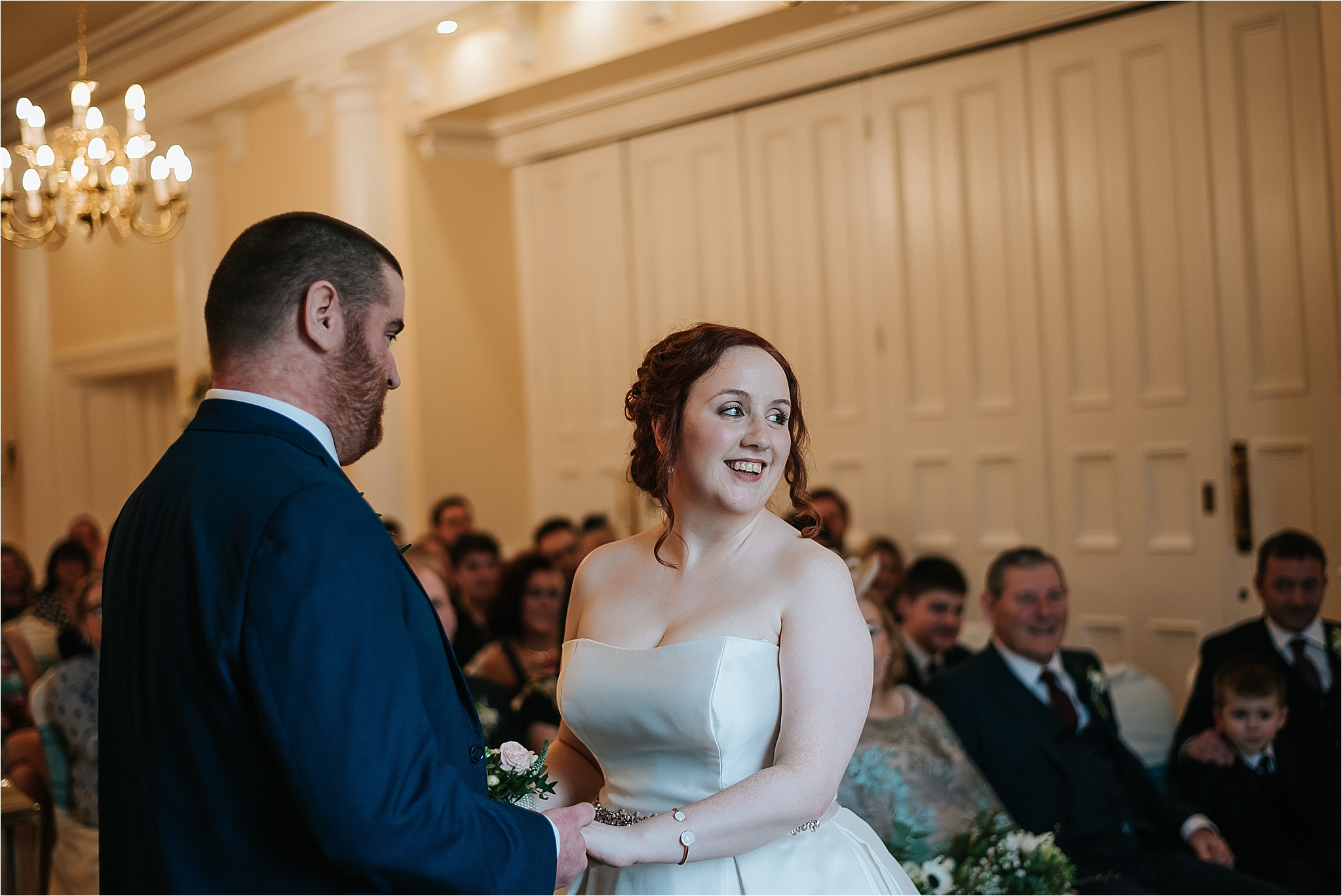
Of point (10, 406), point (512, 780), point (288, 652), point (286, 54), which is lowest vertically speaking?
point (512, 780)

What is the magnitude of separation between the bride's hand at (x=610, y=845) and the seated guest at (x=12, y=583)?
5.81 metres

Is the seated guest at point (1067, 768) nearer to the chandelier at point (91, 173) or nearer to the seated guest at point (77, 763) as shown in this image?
the seated guest at point (77, 763)

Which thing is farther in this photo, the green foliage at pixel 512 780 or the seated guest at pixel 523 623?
the seated guest at pixel 523 623

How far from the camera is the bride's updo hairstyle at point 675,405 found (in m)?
2.30

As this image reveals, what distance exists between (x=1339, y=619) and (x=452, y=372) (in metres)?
5.64

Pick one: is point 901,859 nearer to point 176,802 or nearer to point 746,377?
point 746,377

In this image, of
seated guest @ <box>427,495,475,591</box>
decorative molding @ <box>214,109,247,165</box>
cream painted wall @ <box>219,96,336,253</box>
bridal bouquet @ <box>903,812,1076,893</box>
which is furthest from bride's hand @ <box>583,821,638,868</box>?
decorative molding @ <box>214,109,247,165</box>

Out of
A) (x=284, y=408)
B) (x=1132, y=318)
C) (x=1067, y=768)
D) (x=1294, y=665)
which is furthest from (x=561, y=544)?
(x=284, y=408)

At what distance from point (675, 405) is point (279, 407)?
796 millimetres

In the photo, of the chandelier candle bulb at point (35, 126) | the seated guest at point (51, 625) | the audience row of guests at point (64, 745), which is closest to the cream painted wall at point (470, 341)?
the seated guest at point (51, 625)

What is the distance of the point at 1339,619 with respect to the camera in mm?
5281

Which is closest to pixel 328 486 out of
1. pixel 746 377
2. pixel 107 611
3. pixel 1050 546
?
pixel 107 611

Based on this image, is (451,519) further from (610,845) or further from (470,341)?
(610,845)

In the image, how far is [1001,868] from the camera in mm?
3260
